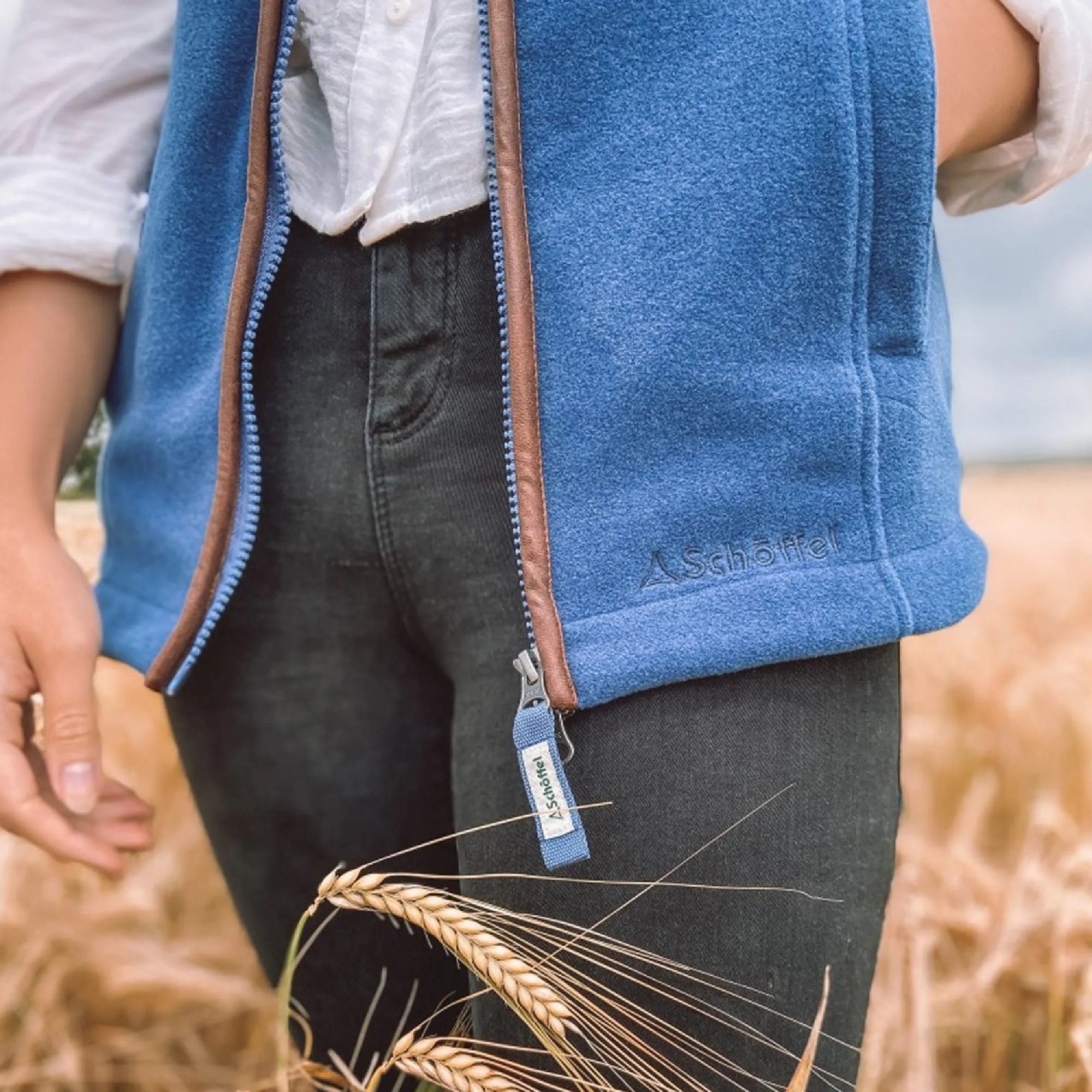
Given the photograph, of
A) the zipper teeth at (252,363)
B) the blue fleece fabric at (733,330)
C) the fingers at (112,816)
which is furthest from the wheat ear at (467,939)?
the fingers at (112,816)

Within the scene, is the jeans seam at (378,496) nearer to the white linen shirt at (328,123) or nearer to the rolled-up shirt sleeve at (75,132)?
the white linen shirt at (328,123)

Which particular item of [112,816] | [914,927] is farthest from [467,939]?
[914,927]

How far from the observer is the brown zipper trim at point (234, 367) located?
75 cm

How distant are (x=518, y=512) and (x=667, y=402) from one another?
0.11 metres

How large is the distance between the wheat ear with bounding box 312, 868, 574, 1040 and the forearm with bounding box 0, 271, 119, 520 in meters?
0.44

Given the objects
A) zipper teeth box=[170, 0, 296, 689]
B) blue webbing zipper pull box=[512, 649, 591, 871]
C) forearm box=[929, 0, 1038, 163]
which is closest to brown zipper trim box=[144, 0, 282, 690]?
zipper teeth box=[170, 0, 296, 689]

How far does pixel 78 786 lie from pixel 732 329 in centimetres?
57

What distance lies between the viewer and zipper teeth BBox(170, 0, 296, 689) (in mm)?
751

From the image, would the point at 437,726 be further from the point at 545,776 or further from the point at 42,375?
the point at 42,375

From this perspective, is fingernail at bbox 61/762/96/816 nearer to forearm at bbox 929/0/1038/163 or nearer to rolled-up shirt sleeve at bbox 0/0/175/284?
rolled-up shirt sleeve at bbox 0/0/175/284

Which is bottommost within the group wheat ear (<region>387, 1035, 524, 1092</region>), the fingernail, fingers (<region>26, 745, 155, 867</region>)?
fingers (<region>26, 745, 155, 867</region>)

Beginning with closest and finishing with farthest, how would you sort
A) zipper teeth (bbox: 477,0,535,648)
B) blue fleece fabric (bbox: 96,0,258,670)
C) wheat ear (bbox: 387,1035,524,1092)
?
wheat ear (bbox: 387,1035,524,1092), zipper teeth (bbox: 477,0,535,648), blue fleece fabric (bbox: 96,0,258,670)

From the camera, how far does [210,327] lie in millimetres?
834

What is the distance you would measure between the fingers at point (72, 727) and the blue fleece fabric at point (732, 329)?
388 mm
